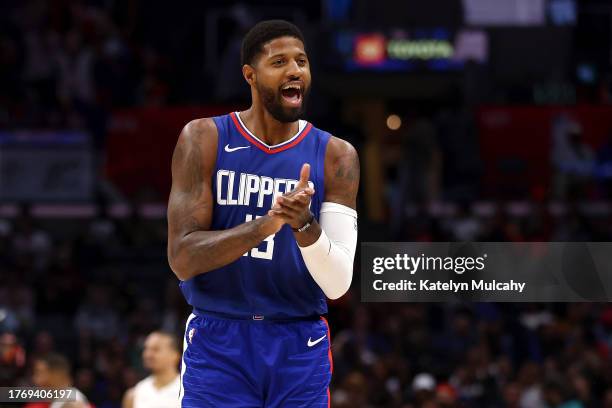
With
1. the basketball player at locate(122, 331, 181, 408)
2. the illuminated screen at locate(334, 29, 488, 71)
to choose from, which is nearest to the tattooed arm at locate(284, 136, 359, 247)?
the basketball player at locate(122, 331, 181, 408)

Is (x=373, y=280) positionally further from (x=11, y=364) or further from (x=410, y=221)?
(x=410, y=221)

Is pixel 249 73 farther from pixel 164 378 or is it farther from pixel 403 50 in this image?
pixel 403 50

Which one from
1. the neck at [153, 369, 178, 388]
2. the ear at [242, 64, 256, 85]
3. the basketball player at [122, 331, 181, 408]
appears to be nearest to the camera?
the ear at [242, 64, 256, 85]

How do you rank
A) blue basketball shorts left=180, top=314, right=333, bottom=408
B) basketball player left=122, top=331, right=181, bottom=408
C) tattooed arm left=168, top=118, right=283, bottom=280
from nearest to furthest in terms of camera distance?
tattooed arm left=168, top=118, right=283, bottom=280 < blue basketball shorts left=180, top=314, right=333, bottom=408 < basketball player left=122, top=331, right=181, bottom=408

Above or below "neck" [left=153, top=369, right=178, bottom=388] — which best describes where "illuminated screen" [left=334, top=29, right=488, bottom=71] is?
above

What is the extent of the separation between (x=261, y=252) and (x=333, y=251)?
283mm

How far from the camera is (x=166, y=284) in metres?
15.3

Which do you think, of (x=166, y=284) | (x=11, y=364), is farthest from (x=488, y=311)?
(x=11, y=364)

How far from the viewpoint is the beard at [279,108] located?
4.22 meters

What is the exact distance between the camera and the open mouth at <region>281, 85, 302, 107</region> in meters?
4.21

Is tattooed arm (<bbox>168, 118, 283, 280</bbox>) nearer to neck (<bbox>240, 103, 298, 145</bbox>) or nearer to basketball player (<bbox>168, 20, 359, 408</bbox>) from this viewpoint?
basketball player (<bbox>168, 20, 359, 408</bbox>)

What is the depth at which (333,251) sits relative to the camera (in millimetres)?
4113

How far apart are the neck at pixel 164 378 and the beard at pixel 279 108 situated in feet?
14.6

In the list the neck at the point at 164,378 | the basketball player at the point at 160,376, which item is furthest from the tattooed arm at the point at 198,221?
the neck at the point at 164,378
